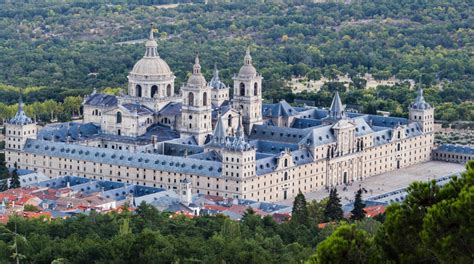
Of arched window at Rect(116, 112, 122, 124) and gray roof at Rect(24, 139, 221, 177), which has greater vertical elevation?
arched window at Rect(116, 112, 122, 124)

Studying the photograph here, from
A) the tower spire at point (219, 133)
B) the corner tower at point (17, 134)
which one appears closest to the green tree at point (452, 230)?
the tower spire at point (219, 133)

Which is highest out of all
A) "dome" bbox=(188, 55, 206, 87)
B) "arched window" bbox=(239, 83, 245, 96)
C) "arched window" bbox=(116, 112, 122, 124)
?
"dome" bbox=(188, 55, 206, 87)

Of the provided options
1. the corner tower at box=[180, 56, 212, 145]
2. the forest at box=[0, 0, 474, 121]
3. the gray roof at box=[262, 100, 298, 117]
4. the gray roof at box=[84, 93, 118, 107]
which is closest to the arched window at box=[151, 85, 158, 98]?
the gray roof at box=[84, 93, 118, 107]

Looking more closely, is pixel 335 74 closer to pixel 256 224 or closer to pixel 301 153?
pixel 301 153

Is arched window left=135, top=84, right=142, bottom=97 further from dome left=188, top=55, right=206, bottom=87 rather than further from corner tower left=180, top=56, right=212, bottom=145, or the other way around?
dome left=188, top=55, right=206, bottom=87

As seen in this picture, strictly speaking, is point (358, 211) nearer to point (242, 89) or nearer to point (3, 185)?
point (3, 185)

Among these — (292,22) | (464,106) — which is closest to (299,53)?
(292,22)
